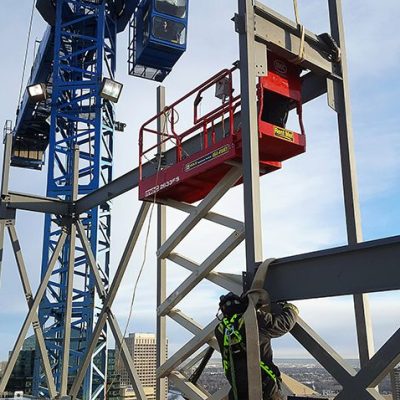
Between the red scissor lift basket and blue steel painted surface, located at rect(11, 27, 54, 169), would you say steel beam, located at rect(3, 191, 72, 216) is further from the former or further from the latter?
blue steel painted surface, located at rect(11, 27, 54, 169)

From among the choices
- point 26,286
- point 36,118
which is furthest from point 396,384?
point 36,118

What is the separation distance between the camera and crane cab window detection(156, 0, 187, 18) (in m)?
21.3

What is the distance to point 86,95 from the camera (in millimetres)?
22297

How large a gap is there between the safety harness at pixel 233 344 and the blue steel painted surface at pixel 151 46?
58.3 feet

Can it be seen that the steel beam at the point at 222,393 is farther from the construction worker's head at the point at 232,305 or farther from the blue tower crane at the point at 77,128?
the blue tower crane at the point at 77,128

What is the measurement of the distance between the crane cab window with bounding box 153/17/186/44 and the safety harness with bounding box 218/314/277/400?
58.8 feet

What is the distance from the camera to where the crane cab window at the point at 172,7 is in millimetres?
21266

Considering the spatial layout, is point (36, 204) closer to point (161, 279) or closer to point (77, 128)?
point (161, 279)

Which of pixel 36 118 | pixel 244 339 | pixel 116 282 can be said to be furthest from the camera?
pixel 36 118

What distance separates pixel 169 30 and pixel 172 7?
111cm

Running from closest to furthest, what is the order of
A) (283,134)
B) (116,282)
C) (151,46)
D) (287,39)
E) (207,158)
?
(287,39), (283,134), (207,158), (116,282), (151,46)

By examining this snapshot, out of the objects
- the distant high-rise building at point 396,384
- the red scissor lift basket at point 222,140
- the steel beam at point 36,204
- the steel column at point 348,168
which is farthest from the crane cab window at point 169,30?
the distant high-rise building at point 396,384

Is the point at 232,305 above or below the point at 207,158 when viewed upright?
below

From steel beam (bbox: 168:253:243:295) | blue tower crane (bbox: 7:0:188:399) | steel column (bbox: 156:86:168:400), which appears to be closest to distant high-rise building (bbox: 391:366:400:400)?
steel beam (bbox: 168:253:243:295)
